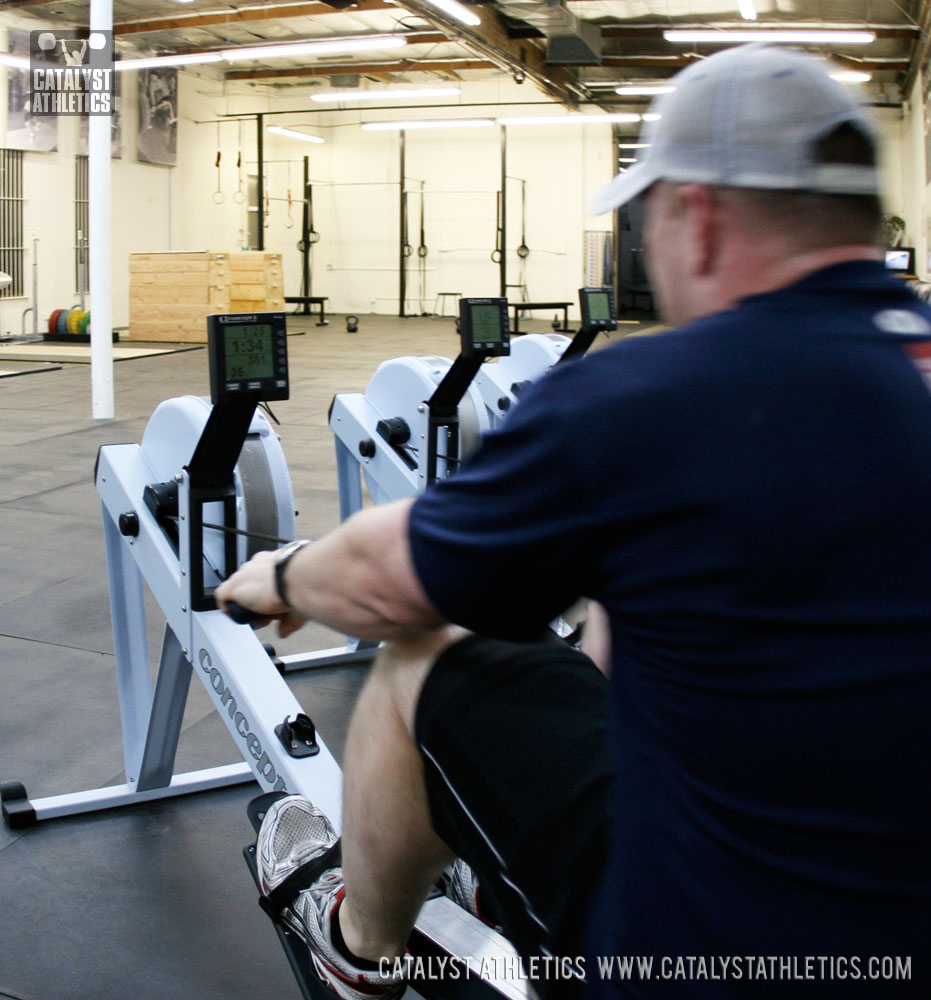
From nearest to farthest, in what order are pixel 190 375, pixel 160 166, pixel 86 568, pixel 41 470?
1. pixel 86 568
2. pixel 41 470
3. pixel 190 375
4. pixel 160 166

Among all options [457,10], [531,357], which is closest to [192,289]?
[457,10]

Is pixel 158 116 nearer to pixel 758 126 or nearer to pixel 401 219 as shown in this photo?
pixel 401 219

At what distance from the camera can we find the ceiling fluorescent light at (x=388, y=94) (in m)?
12.9

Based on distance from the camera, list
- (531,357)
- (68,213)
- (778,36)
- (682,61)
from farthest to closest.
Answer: (682,61) < (68,213) < (778,36) < (531,357)

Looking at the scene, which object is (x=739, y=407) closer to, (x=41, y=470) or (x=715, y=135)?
(x=715, y=135)

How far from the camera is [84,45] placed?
12.9 metres

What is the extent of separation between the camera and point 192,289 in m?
12.6

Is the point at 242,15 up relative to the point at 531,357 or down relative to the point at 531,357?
up

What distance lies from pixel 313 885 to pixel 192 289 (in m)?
11.8

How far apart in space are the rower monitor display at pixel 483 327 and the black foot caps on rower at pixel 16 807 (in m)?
1.53

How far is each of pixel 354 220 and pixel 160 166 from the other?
13.3 ft

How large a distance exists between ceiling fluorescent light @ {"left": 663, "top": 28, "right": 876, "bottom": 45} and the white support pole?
5.32m

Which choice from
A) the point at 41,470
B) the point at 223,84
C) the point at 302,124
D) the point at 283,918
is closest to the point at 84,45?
the point at 223,84

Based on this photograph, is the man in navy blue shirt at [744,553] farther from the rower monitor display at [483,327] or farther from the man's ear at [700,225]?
the rower monitor display at [483,327]
